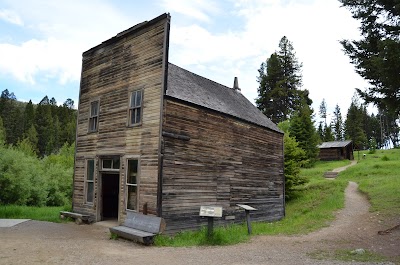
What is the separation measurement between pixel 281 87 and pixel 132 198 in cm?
3854

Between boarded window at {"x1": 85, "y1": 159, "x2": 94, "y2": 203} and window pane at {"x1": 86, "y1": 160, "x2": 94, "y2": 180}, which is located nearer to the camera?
boarded window at {"x1": 85, "y1": 159, "x2": 94, "y2": 203}

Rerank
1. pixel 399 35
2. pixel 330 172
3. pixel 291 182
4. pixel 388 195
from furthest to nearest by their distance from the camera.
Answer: pixel 330 172 → pixel 291 182 → pixel 388 195 → pixel 399 35

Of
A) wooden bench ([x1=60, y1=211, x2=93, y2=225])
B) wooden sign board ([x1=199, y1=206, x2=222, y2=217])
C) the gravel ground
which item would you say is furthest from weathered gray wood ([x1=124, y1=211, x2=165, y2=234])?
wooden bench ([x1=60, y1=211, x2=93, y2=225])

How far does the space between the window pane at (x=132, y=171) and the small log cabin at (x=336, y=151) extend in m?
42.6

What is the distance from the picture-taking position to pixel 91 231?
511 inches

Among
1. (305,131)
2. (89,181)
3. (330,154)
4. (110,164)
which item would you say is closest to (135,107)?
(110,164)

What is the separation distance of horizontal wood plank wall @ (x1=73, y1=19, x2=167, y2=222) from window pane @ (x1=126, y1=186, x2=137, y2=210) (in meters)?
0.28

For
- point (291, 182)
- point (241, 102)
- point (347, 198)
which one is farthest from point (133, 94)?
point (347, 198)

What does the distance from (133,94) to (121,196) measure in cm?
441

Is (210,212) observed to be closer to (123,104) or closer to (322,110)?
(123,104)

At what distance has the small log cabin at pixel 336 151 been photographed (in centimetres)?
4965

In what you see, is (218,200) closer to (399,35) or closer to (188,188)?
(188,188)

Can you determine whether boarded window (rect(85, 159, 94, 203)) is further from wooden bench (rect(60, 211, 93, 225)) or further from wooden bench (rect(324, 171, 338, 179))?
wooden bench (rect(324, 171, 338, 179))

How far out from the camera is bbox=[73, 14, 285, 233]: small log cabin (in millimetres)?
12648
